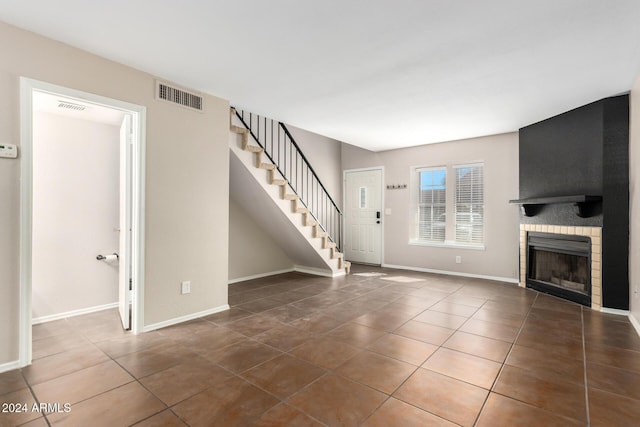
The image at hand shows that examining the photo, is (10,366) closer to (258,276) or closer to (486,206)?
(258,276)

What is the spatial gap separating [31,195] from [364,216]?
5.71m

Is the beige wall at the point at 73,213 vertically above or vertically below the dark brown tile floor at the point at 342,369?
above

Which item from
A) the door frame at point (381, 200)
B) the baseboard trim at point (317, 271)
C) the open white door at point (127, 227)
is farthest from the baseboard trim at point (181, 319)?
the door frame at point (381, 200)

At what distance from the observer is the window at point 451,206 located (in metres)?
5.79

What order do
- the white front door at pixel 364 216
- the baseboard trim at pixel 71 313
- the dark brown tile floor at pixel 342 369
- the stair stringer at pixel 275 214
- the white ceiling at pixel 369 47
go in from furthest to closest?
the white front door at pixel 364 216, the stair stringer at pixel 275 214, the baseboard trim at pixel 71 313, the white ceiling at pixel 369 47, the dark brown tile floor at pixel 342 369

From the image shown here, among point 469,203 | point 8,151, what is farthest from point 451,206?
point 8,151

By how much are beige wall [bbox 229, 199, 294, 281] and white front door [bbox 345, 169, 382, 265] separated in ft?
6.21

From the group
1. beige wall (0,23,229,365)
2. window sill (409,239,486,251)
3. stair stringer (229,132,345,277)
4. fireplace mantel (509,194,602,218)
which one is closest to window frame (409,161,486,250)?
window sill (409,239,486,251)

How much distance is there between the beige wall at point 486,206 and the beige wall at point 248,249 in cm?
243

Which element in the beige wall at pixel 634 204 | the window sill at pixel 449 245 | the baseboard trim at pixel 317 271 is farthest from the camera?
the baseboard trim at pixel 317 271

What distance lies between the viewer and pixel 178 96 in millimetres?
3373

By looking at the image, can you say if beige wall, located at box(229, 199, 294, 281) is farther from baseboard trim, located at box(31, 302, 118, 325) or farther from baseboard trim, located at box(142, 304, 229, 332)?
baseboard trim, located at box(31, 302, 118, 325)

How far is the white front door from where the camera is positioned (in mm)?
7000

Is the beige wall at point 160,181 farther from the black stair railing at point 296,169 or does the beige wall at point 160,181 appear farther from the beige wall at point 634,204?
the beige wall at point 634,204
